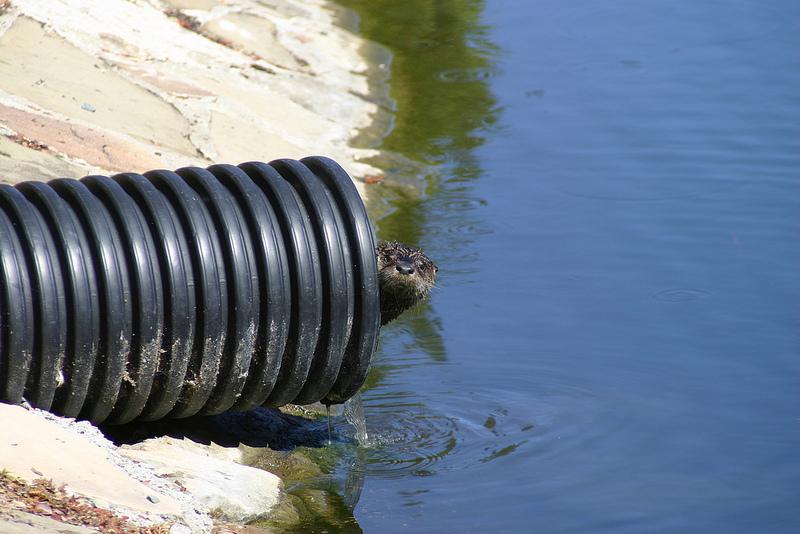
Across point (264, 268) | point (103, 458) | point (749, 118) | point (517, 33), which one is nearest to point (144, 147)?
point (264, 268)

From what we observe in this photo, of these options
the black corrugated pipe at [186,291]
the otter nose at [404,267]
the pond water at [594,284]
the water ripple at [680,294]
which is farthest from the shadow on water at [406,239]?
the water ripple at [680,294]

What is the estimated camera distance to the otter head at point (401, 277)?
22.2 ft

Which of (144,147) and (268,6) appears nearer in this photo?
(144,147)

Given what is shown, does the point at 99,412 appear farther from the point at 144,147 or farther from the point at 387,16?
the point at 387,16

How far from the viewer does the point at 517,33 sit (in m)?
15.5

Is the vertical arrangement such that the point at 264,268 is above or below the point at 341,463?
above

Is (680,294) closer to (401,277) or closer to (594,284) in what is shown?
(594,284)

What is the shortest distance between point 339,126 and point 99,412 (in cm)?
678

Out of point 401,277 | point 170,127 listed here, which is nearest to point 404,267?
point 401,277

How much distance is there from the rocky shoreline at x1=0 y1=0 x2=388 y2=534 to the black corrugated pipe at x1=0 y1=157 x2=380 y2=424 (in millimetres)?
265

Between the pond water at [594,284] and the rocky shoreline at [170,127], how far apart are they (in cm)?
50

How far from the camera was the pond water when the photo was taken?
6.20 m

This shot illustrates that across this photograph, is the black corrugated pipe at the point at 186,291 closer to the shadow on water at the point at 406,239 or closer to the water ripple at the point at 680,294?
the shadow on water at the point at 406,239

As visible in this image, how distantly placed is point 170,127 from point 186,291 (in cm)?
489
